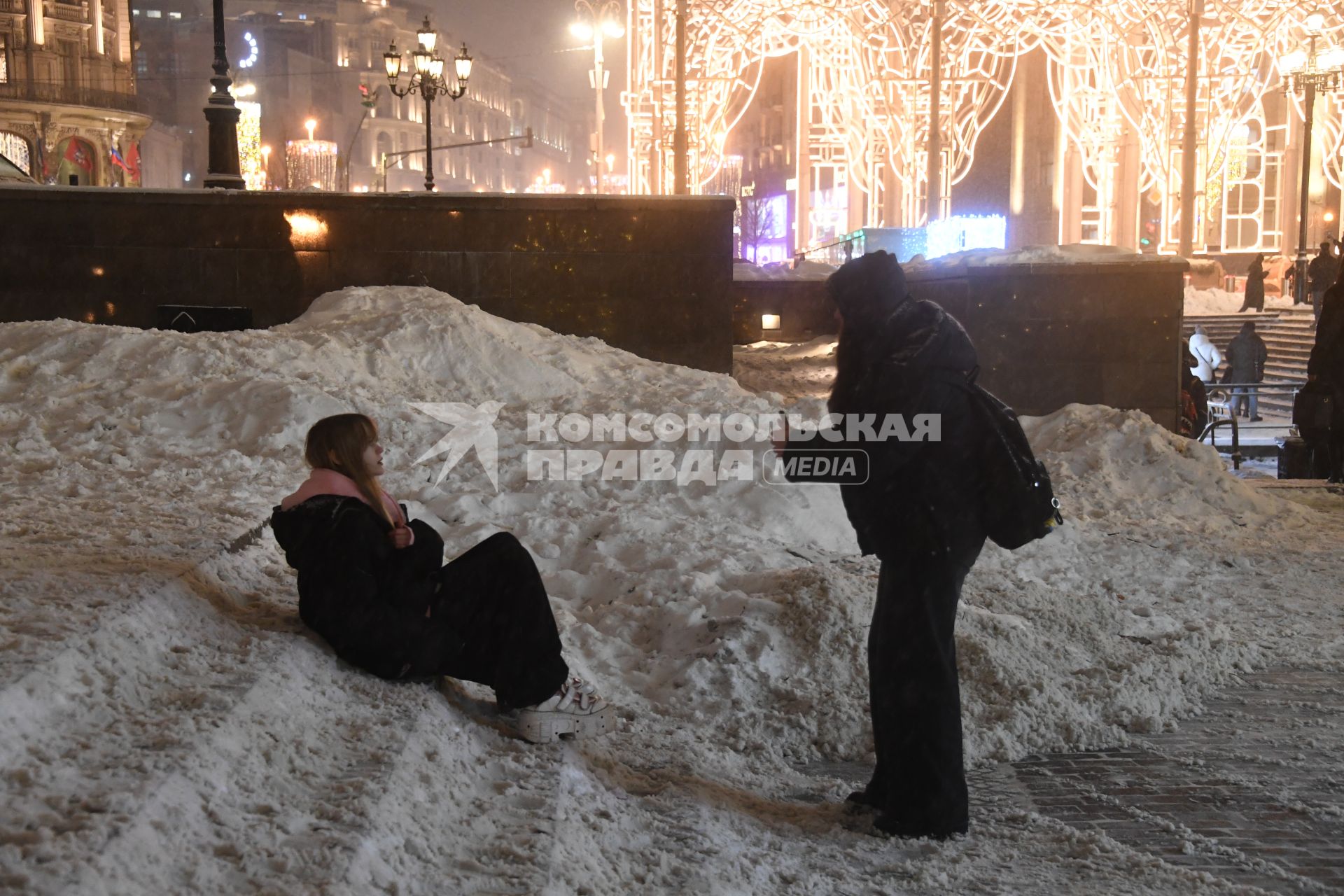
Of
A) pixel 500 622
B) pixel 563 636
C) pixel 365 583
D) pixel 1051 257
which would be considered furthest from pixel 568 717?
pixel 1051 257

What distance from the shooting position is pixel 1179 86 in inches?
1231

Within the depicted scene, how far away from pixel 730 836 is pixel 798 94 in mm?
43774

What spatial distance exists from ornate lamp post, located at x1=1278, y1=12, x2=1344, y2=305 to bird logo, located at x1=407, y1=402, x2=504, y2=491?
902 inches

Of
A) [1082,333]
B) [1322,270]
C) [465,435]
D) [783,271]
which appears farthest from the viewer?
[783,271]

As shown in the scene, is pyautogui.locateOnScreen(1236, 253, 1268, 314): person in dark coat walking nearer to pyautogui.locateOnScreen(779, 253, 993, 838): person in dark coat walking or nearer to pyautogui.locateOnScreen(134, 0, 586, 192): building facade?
pyautogui.locateOnScreen(779, 253, 993, 838): person in dark coat walking

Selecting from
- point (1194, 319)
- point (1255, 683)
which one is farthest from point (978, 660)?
point (1194, 319)

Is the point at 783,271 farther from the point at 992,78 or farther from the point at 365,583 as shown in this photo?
the point at 365,583

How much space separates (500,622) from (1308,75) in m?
26.7

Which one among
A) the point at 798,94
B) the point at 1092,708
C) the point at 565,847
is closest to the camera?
the point at 565,847

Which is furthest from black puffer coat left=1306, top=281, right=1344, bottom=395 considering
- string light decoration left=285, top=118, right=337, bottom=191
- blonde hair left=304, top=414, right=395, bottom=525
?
string light decoration left=285, top=118, right=337, bottom=191

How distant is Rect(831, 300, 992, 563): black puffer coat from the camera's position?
11.9ft

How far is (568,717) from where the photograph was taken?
13.8ft

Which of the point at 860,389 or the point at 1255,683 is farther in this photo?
the point at 1255,683

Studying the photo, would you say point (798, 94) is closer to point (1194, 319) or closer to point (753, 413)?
point (1194, 319)
